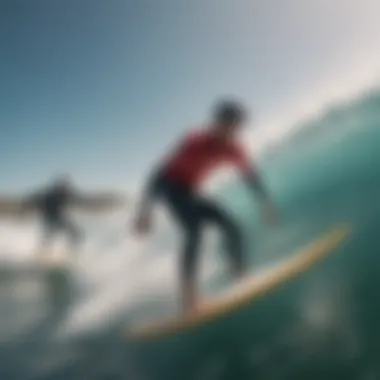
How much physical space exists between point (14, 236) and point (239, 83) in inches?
26.1

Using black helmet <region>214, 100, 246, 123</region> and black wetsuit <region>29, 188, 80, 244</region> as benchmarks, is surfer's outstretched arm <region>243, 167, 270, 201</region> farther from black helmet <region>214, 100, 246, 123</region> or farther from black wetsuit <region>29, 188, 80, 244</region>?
black wetsuit <region>29, 188, 80, 244</region>

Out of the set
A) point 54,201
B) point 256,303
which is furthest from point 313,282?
point 54,201

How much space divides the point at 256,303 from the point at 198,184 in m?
0.31

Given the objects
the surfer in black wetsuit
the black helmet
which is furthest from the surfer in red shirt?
the surfer in black wetsuit

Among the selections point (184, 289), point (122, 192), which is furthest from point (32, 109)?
point (184, 289)

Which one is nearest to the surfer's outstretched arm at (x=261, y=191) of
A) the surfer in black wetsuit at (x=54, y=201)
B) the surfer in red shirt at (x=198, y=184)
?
the surfer in red shirt at (x=198, y=184)

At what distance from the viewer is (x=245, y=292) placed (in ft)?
6.68

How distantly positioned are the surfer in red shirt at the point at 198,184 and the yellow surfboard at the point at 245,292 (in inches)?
2.4

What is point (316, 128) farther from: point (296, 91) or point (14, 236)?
point (14, 236)

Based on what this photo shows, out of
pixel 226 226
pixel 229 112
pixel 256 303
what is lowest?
pixel 256 303

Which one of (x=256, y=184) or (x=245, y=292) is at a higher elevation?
(x=256, y=184)

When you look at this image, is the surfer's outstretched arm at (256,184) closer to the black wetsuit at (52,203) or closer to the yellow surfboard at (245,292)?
the yellow surfboard at (245,292)

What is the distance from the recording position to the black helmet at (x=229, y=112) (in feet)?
6.95

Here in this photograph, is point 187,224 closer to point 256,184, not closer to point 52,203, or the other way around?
point 256,184
